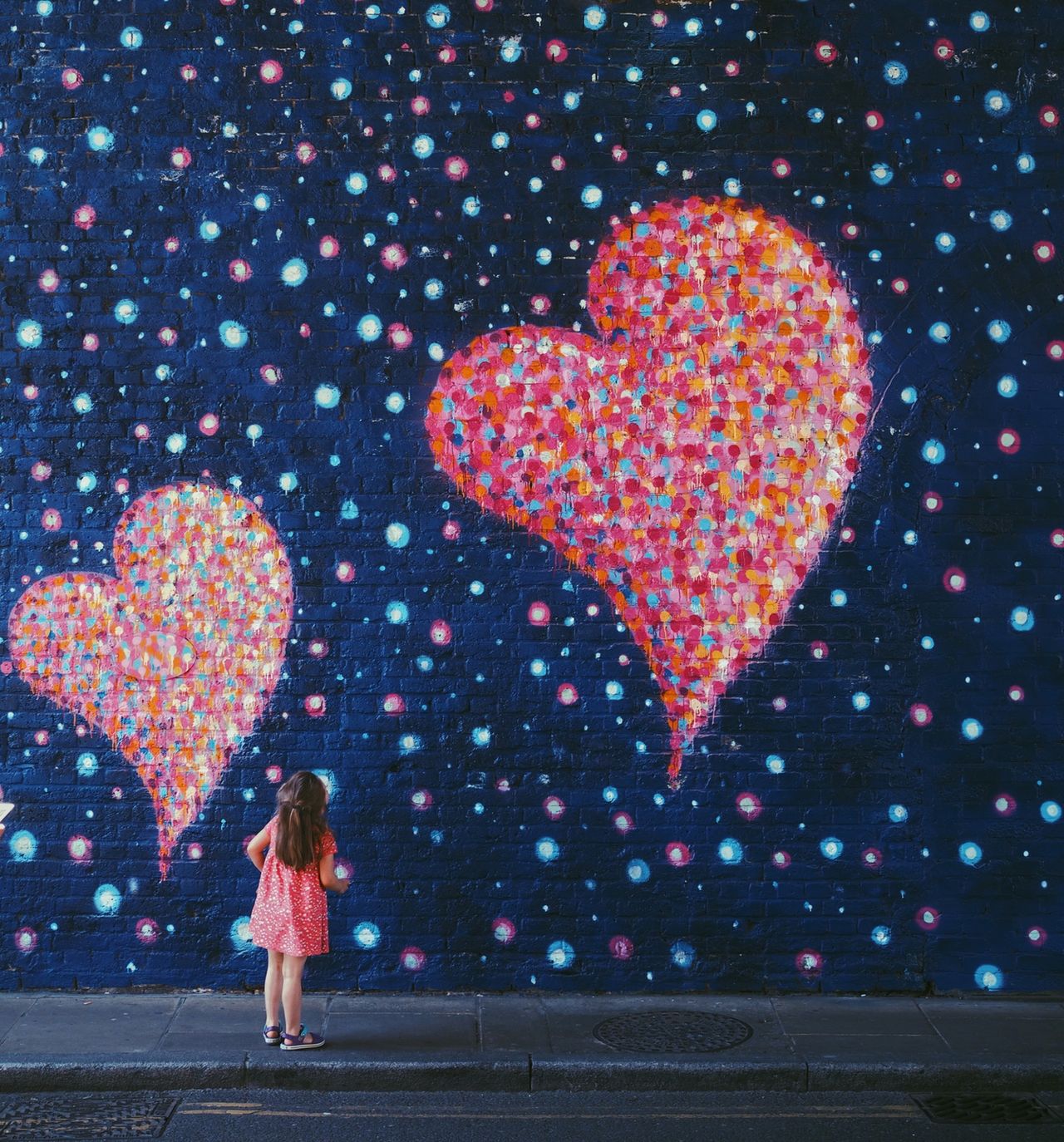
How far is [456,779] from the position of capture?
7.28 meters

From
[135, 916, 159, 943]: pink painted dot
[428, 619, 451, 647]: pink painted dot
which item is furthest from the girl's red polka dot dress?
[428, 619, 451, 647]: pink painted dot

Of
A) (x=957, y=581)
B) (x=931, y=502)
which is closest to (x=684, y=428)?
(x=931, y=502)

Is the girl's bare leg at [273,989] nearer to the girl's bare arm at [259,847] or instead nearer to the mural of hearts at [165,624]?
the girl's bare arm at [259,847]

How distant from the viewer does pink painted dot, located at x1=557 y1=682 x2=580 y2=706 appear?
7.29 meters

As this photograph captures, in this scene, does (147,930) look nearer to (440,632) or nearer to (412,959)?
(412,959)

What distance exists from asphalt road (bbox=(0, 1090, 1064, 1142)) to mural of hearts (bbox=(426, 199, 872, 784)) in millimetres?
1941

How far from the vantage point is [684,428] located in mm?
7355

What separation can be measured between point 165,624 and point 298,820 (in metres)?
1.68

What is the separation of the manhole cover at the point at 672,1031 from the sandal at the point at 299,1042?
4.45 feet

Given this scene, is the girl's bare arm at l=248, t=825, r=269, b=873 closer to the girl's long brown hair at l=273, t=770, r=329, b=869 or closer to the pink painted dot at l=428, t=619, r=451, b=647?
the girl's long brown hair at l=273, t=770, r=329, b=869

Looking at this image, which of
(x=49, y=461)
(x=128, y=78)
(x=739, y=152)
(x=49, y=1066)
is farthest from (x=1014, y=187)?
(x=49, y=1066)

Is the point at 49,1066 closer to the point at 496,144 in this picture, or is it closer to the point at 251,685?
the point at 251,685

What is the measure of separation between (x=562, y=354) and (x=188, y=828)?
3357 millimetres

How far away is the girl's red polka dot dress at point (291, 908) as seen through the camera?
20.5ft
